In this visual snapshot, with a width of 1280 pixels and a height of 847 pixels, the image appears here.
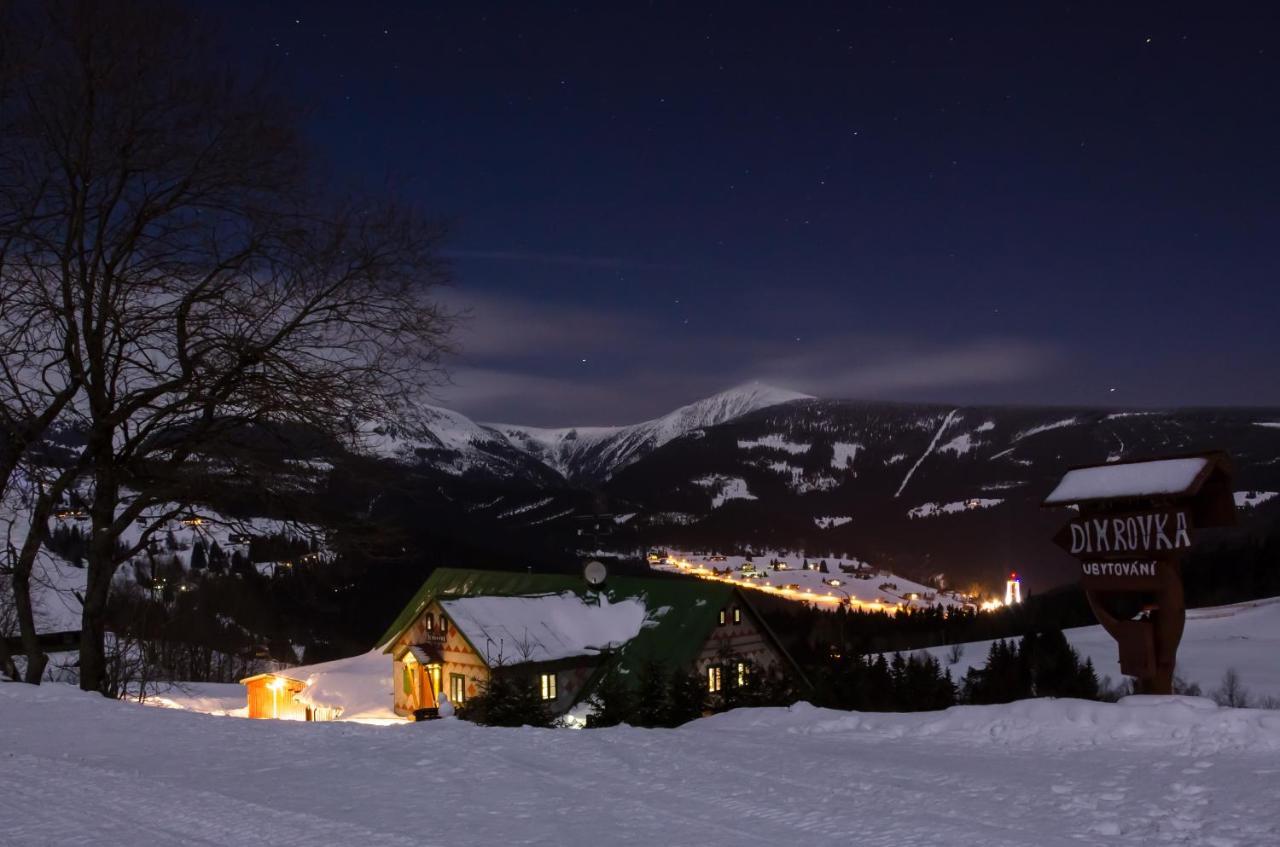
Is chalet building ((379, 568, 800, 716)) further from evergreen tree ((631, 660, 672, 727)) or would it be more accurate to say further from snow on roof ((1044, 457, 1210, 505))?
snow on roof ((1044, 457, 1210, 505))

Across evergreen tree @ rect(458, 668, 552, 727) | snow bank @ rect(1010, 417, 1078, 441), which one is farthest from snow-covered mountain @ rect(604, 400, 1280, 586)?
evergreen tree @ rect(458, 668, 552, 727)

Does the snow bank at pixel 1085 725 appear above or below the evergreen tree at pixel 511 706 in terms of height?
above

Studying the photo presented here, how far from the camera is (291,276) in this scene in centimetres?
1091

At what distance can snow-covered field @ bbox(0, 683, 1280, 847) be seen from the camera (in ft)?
18.5

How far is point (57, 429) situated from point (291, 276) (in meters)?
3.20

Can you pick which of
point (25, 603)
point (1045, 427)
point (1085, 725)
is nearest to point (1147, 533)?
point (1085, 725)

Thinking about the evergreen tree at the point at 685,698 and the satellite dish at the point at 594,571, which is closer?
the evergreen tree at the point at 685,698

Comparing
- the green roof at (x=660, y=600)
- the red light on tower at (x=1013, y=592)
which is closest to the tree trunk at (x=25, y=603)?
the green roof at (x=660, y=600)

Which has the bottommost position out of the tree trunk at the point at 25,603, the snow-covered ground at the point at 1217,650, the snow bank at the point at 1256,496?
the snow-covered ground at the point at 1217,650

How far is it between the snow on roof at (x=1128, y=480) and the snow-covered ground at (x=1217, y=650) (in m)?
24.0

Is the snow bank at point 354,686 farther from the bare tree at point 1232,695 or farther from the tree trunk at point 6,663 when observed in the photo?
the bare tree at point 1232,695

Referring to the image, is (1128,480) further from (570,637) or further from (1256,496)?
(1256,496)

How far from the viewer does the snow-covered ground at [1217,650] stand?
128ft

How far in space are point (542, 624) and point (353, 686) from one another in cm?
1139
